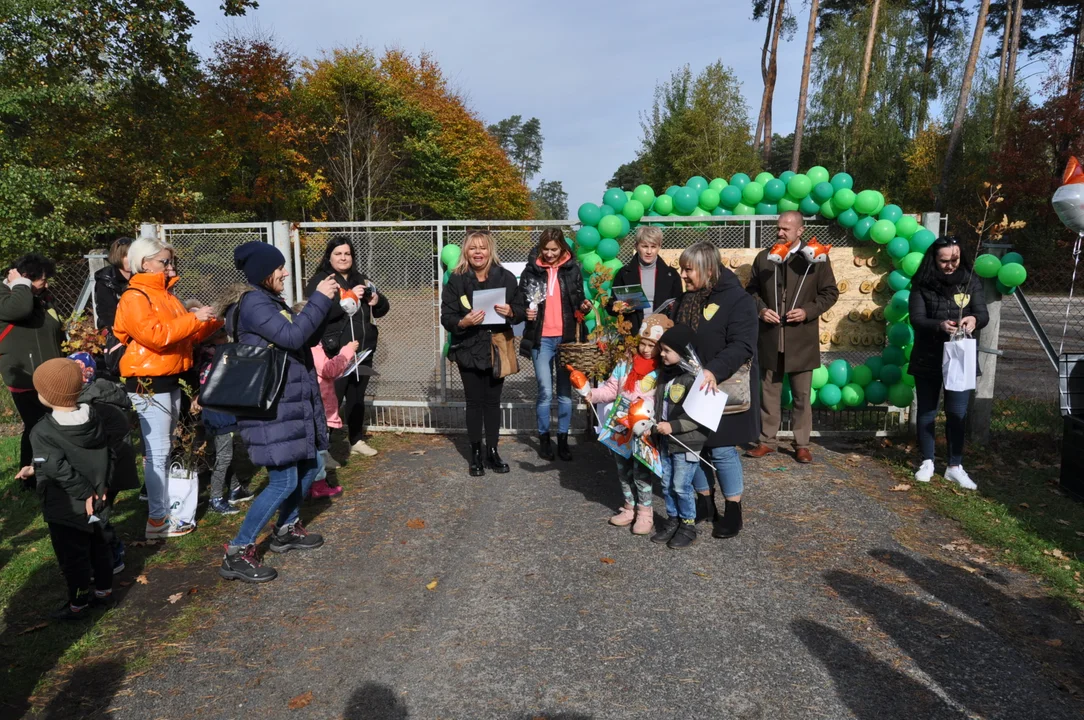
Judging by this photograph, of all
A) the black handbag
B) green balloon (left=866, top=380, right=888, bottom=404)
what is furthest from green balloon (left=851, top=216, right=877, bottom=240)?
the black handbag

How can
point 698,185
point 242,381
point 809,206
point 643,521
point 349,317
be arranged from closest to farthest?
point 242,381
point 643,521
point 349,317
point 809,206
point 698,185

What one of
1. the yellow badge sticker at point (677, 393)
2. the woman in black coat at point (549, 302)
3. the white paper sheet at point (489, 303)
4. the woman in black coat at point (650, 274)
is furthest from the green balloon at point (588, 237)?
the yellow badge sticker at point (677, 393)

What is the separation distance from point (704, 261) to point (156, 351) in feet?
11.6

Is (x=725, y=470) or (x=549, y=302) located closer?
(x=725, y=470)

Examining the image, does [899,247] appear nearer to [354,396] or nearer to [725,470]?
[725,470]

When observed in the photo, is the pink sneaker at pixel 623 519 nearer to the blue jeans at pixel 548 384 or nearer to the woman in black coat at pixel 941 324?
the blue jeans at pixel 548 384

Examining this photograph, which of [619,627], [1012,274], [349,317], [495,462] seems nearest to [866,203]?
[1012,274]

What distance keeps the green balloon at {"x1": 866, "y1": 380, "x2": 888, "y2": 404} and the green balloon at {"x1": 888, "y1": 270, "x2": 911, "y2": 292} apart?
0.93 metres

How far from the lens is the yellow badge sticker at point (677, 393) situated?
14.5ft

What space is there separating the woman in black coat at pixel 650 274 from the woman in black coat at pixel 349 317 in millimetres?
2026

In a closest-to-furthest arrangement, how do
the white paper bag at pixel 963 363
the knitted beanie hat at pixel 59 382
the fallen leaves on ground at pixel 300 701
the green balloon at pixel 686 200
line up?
the fallen leaves on ground at pixel 300 701
the knitted beanie hat at pixel 59 382
the white paper bag at pixel 963 363
the green balloon at pixel 686 200

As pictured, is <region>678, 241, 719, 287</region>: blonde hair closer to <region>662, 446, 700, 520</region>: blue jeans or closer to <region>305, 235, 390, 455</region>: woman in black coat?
<region>662, 446, 700, 520</region>: blue jeans

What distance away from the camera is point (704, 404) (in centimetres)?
434

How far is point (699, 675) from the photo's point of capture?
3256 millimetres
